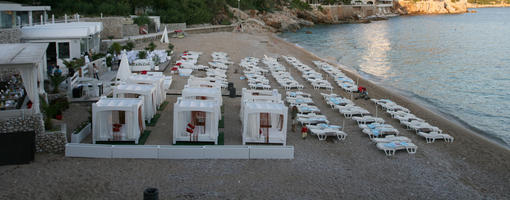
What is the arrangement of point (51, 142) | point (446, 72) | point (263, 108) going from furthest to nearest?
point (446, 72)
point (263, 108)
point (51, 142)

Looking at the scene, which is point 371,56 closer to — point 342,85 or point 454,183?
point 342,85

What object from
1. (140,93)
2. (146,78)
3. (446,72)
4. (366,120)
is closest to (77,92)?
(146,78)

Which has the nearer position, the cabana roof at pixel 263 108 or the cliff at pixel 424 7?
the cabana roof at pixel 263 108

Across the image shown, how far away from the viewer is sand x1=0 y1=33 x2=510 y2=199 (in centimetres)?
902

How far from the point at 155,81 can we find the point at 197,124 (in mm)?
3633

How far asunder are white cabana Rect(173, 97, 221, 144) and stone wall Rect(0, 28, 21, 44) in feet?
30.1

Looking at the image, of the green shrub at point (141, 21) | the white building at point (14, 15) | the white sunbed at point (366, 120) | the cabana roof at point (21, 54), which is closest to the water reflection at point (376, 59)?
the white sunbed at point (366, 120)

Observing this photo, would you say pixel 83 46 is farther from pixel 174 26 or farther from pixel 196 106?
pixel 174 26

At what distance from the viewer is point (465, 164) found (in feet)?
38.0

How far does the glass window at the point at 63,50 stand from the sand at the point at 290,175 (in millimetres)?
9665

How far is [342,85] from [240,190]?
12.8 meters

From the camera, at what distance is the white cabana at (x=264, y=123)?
11586mm

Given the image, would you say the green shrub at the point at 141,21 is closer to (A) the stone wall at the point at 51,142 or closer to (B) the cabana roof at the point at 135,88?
(B) the cabana roof at the point at 135,88

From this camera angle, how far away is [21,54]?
1104 centimetres
